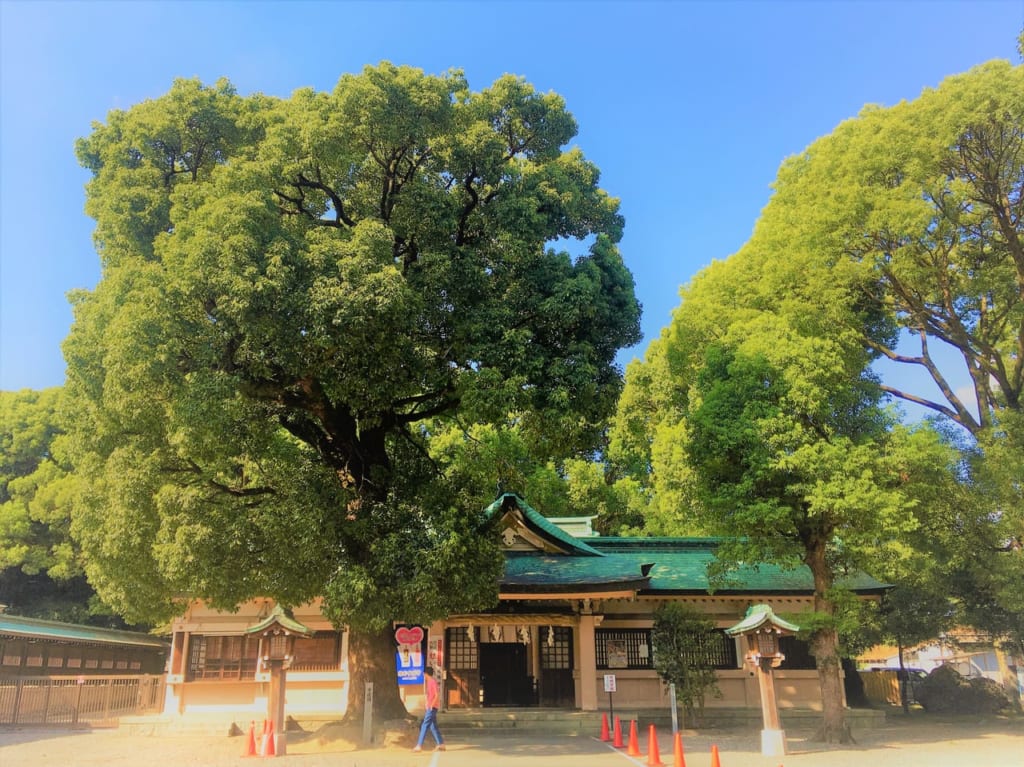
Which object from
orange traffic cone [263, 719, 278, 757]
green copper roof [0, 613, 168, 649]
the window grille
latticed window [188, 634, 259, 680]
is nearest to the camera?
orange traffic cone [263, 719, 278, 757]

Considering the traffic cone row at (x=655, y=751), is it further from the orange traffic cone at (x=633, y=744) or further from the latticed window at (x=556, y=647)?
the latticed window at (x=556, y=647)

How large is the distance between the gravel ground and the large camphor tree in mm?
2137

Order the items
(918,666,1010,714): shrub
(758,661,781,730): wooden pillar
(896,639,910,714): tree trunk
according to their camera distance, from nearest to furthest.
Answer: (758,661,781,730): wooden pillar → (918,666,1010,714): shrub → (896,639,910,714): tree trunk

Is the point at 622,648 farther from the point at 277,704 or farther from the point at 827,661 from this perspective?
the point at 277,704

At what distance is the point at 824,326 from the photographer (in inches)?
613

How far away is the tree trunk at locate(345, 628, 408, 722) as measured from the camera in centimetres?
1362

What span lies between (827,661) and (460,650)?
9332 mm

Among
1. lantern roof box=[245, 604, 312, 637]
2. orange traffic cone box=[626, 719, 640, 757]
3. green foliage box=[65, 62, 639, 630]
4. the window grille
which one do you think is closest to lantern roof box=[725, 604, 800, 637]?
orange traffic cone box=[626, 719, 640, 757]

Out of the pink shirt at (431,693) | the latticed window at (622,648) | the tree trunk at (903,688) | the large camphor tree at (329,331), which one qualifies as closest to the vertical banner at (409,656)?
the pink shirt at (431,693)

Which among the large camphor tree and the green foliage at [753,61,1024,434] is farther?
the green foliage at [753,61,1024,434]

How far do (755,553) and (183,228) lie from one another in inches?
510

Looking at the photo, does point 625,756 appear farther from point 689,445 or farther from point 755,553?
point 689,445

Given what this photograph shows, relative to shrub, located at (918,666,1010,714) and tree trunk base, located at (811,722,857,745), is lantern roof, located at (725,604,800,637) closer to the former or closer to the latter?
tree trunk base, located at (811,722,857,745)

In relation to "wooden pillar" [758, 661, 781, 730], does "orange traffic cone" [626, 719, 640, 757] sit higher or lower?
lower
